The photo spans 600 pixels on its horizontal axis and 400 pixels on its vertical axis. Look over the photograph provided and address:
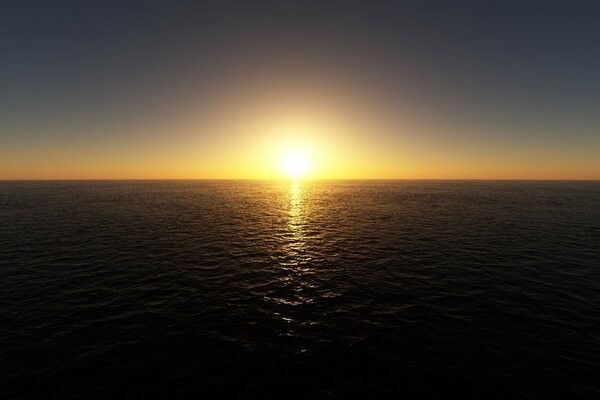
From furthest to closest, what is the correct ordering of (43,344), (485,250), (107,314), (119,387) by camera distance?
(485,250), (107,314), (43,344), (119,387)

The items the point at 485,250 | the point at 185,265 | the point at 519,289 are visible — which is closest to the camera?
the point at 519,289

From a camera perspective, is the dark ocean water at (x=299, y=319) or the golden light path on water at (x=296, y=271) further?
the golden light path on water at (x=296, y=271)

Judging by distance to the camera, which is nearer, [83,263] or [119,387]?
[119,387]

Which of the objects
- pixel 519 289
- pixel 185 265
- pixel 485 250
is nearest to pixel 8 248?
pixel 185 265

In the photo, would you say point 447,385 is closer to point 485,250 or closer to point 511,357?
point 511,357

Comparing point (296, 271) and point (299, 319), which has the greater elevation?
point (296, 271)

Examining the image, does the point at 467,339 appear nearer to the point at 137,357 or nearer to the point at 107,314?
the point at 137,357

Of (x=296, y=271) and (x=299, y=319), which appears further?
(x=296, y=271)

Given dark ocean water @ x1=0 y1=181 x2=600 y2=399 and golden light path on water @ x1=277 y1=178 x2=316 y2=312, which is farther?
golden light path on water @ x1=277 y1=178 x2=316 y2=312
